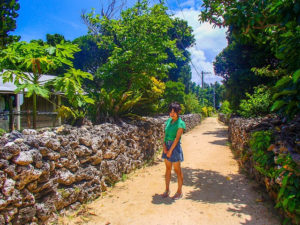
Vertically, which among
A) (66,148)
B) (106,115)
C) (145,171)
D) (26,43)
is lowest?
(145,171)

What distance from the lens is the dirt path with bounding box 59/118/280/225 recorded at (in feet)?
11.2

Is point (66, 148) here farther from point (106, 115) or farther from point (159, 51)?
point (159, 51)

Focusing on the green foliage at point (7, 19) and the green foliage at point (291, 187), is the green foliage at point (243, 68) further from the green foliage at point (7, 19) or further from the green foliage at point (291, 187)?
the green foliage at point (7, 19)

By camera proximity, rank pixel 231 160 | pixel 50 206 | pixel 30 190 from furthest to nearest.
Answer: pixel 231 160
pixel 50 206
pixel 30 190

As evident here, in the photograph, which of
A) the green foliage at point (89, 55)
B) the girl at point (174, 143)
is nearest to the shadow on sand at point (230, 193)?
the girl at point (174, 143)

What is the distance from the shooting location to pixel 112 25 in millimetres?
7582

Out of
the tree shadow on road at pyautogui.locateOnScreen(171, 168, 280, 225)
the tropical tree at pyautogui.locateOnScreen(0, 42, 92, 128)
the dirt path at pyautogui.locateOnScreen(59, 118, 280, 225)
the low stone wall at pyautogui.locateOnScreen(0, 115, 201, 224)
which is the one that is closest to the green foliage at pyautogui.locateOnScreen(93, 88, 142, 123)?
the low stone wall at pyautogui.locateOnScreen(0, 115, 201, 224)

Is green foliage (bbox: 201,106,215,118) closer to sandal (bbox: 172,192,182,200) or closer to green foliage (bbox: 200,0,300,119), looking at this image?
green foliage (bbox: 200,0,300,119)

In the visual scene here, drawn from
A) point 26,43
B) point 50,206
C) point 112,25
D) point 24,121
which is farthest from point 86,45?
point 50,206

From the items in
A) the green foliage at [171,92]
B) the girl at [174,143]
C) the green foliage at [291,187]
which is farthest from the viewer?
the green foliage at [171,92]

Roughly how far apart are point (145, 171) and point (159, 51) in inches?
146

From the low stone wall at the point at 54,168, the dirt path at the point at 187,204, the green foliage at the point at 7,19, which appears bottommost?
the dirt path at the point at 187,204

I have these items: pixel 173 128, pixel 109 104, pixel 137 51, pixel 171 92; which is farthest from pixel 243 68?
pixel 173 128

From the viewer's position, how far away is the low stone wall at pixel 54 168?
267cm
